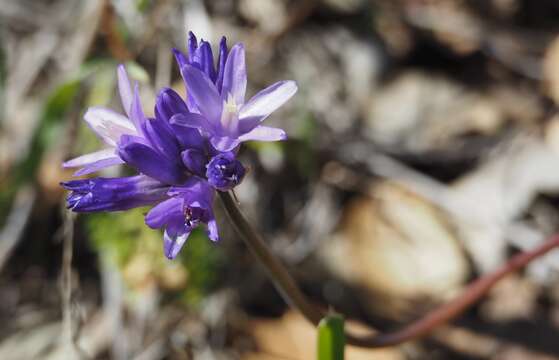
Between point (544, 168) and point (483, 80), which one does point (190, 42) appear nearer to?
point (544, 168)

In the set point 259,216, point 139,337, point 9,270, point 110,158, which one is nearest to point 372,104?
point 259,216

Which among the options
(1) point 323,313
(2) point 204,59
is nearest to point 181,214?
(2) point 204,59

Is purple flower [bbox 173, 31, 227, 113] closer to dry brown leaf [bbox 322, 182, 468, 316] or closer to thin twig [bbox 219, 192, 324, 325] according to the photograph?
thin twig [bbox 219, 192, 324, 325]

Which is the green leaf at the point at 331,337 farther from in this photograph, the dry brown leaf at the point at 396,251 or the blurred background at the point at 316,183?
the dry brown leaf at the point at 396,251

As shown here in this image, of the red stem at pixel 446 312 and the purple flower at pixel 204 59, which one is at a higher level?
the purple flower at pixel 204 59

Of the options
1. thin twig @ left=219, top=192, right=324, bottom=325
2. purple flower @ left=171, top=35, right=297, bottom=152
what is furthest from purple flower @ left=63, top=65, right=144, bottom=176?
thin twig @ left=219, top=192, right=324, bottom=325

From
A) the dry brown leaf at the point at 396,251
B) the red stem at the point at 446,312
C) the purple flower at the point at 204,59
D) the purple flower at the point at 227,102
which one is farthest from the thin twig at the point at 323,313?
the dry brown leaf at the point at 396,251
